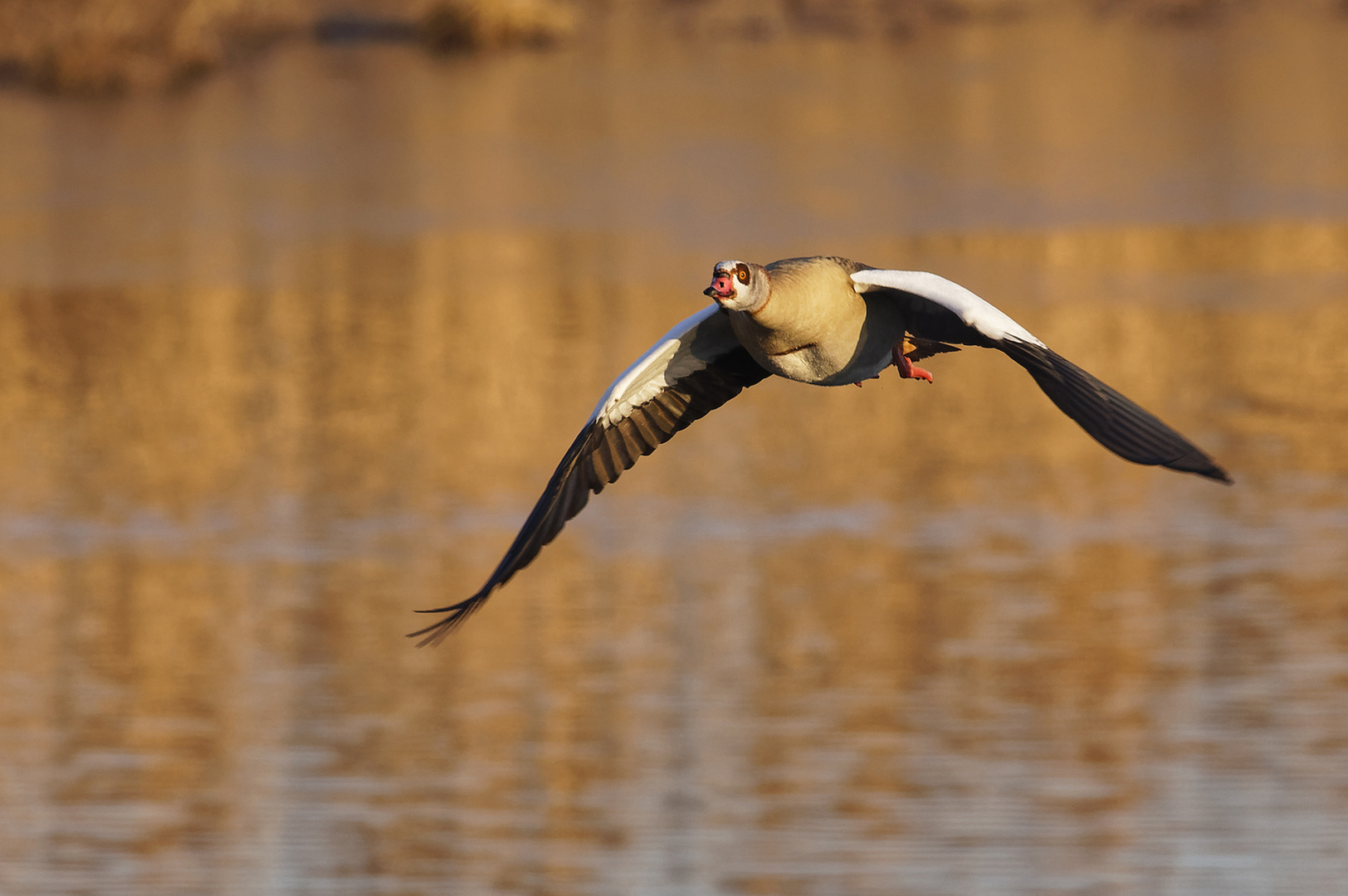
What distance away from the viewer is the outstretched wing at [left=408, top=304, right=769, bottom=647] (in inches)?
441

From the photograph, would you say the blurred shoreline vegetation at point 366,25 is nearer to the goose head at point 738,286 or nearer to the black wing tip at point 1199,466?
the goose head at point 738,286

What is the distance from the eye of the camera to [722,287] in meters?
9.53

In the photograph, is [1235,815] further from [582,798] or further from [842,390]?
[842,390]

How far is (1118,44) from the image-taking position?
157 feet

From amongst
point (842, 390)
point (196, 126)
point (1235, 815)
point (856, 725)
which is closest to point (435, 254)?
point (196, 126)

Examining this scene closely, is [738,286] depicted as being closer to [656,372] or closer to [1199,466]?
[1199,466]

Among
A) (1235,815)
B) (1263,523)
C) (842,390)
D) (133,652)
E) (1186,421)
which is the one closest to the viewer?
(1235,815)

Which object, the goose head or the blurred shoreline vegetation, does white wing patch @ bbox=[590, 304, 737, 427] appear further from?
the blurred shoreline vegetation

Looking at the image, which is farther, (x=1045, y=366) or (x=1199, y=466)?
(x=1045, y=366)

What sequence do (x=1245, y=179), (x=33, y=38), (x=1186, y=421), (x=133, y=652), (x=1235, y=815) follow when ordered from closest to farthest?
1. (x=1235, y=815)
2. (x=133, y=652)
3. (x=1186, y=421)
4. (x=1245, y=179)
5. (x=33, y=38)

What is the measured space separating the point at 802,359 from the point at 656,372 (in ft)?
4.21

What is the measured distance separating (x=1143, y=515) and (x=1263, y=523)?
1.69 meters

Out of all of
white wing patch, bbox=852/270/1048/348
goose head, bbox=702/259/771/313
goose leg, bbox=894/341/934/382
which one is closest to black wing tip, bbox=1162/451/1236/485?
white wing patch, bbox=852/270/1048/348

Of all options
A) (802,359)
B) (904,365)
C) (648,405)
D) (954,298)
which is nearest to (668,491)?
(648,405)
